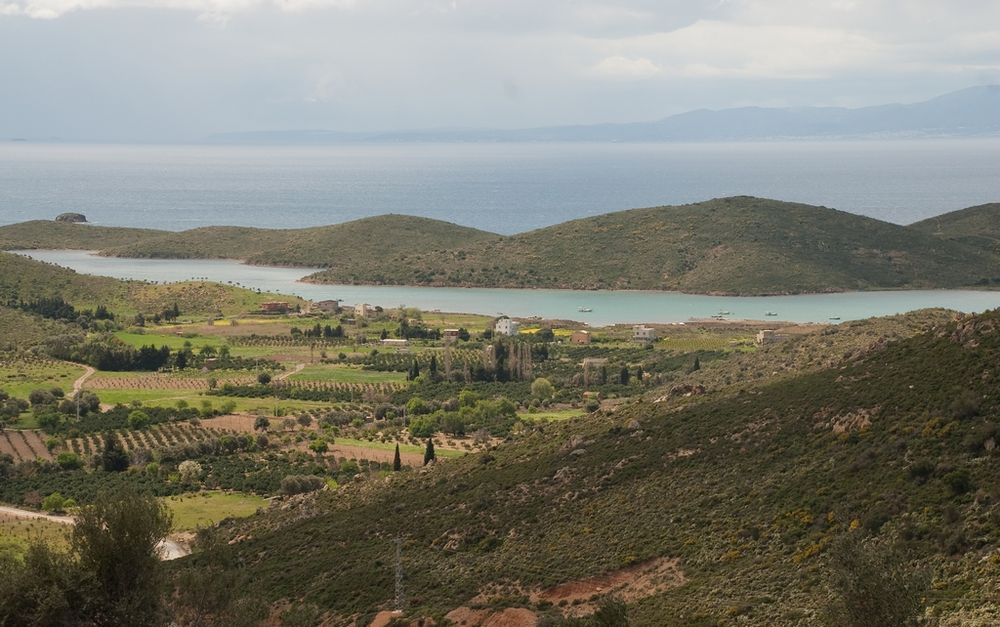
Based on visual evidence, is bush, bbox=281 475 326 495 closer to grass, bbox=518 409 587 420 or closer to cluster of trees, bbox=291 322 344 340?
grass, bbox=518 409 587 420

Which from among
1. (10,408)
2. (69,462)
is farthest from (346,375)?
(69,462)

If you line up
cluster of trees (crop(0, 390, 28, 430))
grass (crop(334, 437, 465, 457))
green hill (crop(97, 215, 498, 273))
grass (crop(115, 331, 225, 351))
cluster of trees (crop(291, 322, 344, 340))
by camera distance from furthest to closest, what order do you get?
green hill (crop(97, 215, 498, 273)) < cluster of trees (crop(291, 322, 344, 340)) < grass (crop(115, 331, 225, 351)) < cluster of trees (crop(0, 390, 28, 430)) < grass (crop(334, 437, 465, 457))

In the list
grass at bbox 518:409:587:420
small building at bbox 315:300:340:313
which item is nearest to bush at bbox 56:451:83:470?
grass at bbox 518:409:587:420

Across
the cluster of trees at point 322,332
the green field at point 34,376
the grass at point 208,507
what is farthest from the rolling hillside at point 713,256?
the grass at point 208,507

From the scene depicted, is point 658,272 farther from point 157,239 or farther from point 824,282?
point 157,239

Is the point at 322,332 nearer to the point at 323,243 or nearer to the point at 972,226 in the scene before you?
the point at 323,243

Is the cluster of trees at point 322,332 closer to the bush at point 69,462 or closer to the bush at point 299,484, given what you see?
the bush at point 69,462
